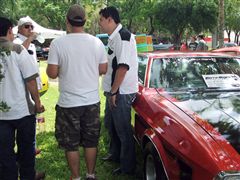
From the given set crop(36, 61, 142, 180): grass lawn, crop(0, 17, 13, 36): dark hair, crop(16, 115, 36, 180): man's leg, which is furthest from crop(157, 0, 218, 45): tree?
crop(0, 17, 13, 36): dark hair

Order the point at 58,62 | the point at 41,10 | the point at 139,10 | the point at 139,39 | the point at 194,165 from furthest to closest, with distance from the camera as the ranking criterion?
the point at 41,10
the point at 139,10
the point at 139,39
the point at 58,62
the point at 194,165

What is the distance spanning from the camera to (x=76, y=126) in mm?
3768

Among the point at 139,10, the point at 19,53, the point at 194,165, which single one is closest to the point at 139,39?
the point at 19,53

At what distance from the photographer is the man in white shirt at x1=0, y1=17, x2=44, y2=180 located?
3.35 meters

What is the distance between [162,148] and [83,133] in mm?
936

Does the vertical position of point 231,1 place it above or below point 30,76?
above

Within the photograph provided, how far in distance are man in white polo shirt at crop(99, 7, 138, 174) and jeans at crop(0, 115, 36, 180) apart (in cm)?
102

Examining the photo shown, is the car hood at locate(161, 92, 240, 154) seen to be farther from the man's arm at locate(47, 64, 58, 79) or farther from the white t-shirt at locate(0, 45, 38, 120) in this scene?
the white t-shirt at locate(0, 45, 38, 120)

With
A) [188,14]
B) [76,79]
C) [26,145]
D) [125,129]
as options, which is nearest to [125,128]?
[125,129]

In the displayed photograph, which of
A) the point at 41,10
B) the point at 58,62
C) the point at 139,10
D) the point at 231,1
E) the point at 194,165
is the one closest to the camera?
the point at 194,165

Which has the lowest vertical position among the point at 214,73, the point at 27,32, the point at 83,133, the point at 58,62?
the point at 83,133

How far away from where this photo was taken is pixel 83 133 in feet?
12.8

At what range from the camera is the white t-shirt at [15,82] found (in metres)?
3.34

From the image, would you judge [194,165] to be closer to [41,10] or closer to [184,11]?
[184,11]
